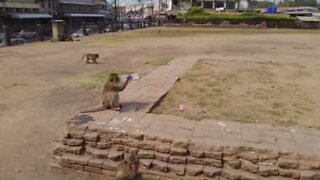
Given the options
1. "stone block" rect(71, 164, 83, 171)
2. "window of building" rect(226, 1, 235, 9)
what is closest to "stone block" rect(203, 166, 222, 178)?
"stone block" rect(71, 164, 83, 171)

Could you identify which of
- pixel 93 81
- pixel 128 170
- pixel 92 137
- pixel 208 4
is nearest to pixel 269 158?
pixel 128 170

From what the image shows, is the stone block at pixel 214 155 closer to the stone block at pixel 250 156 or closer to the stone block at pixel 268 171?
the stone block at pixel 250 156

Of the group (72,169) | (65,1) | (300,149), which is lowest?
(72,169)

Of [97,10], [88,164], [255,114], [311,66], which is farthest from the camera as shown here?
[97,10]

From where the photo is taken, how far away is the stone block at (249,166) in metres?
4.23

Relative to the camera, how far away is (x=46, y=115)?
21.4ft

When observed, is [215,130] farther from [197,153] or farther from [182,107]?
[182,107]

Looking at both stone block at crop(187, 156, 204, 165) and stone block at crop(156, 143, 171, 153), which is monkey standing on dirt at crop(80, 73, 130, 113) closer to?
stone block at crop(156, 143, 171, 153)

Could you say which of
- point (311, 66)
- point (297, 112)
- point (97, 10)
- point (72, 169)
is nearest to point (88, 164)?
point (72, 169)

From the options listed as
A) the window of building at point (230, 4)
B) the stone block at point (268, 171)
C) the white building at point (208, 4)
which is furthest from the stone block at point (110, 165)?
the window of building at point (230, 4)

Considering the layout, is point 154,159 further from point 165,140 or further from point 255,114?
point 255,114

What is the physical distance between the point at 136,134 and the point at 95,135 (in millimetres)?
519

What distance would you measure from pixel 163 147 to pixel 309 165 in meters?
1.59

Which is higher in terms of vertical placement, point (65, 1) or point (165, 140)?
point (65, 1)
